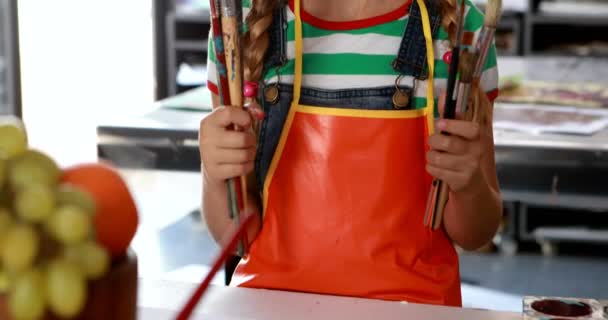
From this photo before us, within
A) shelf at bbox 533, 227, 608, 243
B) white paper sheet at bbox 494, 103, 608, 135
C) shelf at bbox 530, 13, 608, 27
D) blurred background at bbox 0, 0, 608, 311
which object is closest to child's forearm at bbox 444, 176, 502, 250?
blurred background at bbox 0, 0, 608, 311

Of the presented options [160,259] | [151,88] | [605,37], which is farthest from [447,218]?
[151,88]

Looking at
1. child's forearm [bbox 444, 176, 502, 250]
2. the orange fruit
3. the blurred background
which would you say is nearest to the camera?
the orange fruit

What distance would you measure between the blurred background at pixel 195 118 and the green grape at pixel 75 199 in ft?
0.51

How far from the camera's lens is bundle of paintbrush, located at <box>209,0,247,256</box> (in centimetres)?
95

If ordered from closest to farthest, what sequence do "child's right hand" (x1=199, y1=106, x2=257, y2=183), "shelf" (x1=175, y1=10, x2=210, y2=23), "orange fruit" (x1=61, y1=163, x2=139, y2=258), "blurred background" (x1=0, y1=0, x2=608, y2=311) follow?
"orange fruit" (x1=61, y1=163, x2=139, y2=258) → "child's right hand" (x1=199, y1=106, x2=257, y2=183) → "blurred background" (x1=0, y1=0, x2=608, y2=311) → "shelf" (x1=175, y1=10, x2=210, y2=23)

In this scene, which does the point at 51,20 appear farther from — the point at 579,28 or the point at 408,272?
the point at 408,272

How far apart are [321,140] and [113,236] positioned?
0.62 meters

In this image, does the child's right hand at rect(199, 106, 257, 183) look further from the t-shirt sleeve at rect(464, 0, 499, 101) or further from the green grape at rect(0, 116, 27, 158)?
the green grape at rect(0, 116, 27, 158)

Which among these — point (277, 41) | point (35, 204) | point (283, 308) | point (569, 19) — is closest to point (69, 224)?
point (35, 204)

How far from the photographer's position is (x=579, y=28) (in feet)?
14.2

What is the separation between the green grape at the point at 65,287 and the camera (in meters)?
0.47

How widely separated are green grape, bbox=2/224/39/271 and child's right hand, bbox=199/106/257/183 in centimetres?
58

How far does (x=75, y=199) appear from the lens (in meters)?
0.50

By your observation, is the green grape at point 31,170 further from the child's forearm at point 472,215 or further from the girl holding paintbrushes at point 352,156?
the child's forearm at point 472,215
